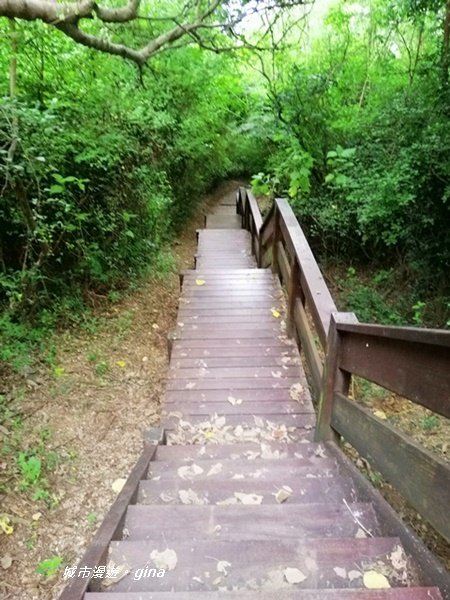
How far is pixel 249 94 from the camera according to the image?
9.97 m

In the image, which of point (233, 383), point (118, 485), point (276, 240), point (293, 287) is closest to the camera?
point (118, 485)

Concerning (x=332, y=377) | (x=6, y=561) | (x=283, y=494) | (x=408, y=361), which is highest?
(x=408, y=361)

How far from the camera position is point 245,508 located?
A: 199cm

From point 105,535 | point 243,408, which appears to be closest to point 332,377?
point 243,408

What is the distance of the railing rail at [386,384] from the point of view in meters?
1.40

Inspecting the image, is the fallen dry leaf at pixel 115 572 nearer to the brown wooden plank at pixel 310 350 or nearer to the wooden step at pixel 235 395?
the brown wooden plank at pixel 310 350

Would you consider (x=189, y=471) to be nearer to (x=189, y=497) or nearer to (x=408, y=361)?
(x=189, y=497)

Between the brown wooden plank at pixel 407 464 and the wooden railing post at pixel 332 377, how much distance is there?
246 mm

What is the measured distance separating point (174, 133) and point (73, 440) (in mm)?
6780

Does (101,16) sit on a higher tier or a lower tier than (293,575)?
higher

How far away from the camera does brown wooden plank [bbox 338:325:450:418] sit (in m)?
1.40

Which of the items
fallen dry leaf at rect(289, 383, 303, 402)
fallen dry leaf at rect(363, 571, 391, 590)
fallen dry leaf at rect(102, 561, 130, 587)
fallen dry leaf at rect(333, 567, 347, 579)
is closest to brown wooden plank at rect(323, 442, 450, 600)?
fallen dry leaf at rect(363, 571, 391, 590)

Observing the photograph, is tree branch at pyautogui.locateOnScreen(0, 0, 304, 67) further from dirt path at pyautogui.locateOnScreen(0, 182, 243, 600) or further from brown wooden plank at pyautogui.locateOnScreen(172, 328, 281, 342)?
brown wooden plank at pyautogui.locateOnScreen(172, 328, 281, 342)

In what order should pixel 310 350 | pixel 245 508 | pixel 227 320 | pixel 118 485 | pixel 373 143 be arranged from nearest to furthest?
pixel 245 508, pixel 118 485, pixel 310 350, pixel 227 320, pixel 373 143
